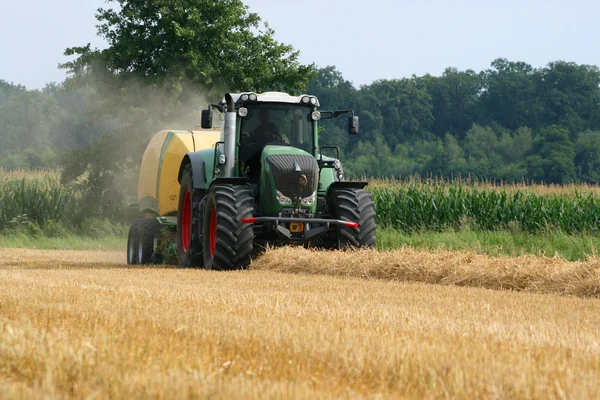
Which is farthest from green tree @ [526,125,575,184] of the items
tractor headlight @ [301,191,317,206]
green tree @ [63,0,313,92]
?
tractor headlight @ [301,191,317,206]

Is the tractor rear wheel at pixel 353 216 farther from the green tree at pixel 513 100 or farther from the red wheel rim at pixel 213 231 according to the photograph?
the green tree at pixel 513 100

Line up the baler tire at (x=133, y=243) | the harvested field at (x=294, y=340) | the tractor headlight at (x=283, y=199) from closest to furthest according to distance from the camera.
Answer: the harvested field at (x=294, y=340), the tractor headlight at (x=283, y=199), the baler tire at (x=133, y=243)

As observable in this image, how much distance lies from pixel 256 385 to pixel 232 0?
2721 cm

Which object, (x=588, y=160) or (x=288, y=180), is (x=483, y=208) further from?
(x=588, y=160)

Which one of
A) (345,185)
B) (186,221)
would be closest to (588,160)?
(186,221)

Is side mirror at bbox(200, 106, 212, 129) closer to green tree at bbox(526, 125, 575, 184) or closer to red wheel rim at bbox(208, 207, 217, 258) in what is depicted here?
red wheel rim at bbox(208, 207, 217, 258)

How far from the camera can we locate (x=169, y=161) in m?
16.0

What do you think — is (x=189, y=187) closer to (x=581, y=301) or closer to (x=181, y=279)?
(x=181, y=279)

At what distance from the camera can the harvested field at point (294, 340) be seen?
389 cm

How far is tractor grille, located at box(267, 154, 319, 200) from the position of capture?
42.2ft

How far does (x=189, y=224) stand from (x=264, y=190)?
205cm

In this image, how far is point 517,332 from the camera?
6094 millimetres

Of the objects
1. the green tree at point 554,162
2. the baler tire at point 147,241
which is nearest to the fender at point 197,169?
the baler tire at point 147,241

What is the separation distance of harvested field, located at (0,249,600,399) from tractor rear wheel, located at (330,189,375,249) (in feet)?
9.79
